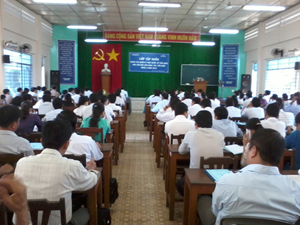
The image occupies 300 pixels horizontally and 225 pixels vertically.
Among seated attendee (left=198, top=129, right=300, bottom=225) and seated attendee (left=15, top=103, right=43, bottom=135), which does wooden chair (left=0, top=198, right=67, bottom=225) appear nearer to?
seated attendee (left=198, top=129, right=300, bottom=225)

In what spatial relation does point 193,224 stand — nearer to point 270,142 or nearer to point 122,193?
point 270,142

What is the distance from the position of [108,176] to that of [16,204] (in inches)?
95.0

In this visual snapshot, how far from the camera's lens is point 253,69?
13188mm

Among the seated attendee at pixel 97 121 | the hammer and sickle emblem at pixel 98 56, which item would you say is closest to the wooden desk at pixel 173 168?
the seated attendee at pixel 97 121

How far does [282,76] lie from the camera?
10312mm

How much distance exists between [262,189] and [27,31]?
1048cm

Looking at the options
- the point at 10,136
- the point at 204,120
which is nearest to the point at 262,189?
the point at 204,120

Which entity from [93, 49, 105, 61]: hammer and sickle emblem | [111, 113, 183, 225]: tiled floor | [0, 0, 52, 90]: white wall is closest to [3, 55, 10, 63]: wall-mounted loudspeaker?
[0, 0, 52, 90]: white wall

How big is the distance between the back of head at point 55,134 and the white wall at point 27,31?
734cm

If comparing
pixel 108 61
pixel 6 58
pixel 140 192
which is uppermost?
pixel 108 61

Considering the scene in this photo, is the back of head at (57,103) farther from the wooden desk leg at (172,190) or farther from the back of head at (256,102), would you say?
the back of head at (256,102)

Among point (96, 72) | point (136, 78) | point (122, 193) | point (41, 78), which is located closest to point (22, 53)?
point (41, 78)

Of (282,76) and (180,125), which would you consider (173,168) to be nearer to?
(180,125)

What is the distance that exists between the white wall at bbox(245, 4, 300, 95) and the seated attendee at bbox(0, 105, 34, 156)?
8714mm
